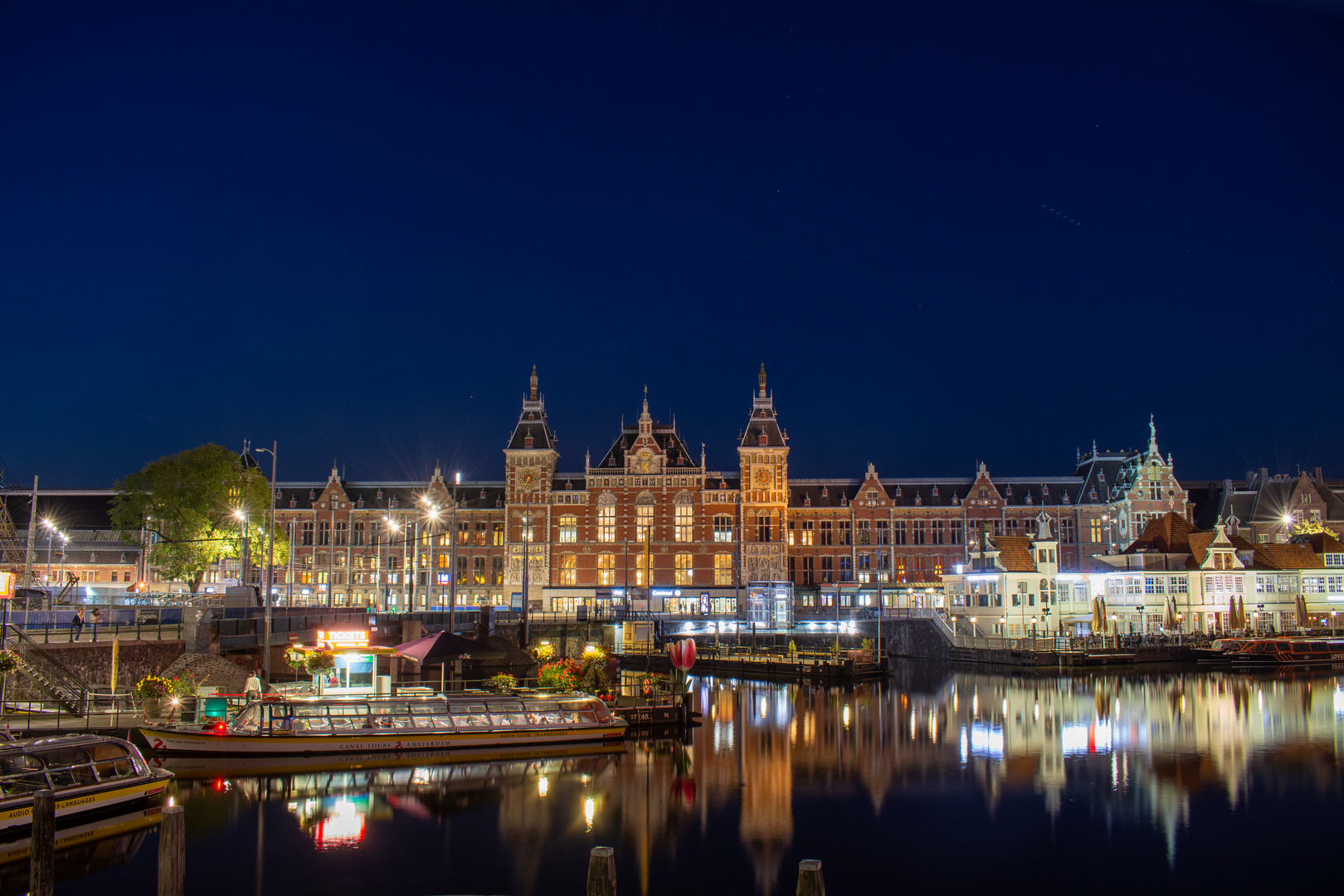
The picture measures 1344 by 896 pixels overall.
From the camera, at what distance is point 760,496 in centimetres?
10038

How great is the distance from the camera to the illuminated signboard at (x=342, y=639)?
3800cm

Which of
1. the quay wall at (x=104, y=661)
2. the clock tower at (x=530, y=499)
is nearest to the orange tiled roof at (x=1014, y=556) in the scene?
the clock tower at (x=530, y=499)

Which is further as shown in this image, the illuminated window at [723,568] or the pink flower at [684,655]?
the illuminated window at [723,568]

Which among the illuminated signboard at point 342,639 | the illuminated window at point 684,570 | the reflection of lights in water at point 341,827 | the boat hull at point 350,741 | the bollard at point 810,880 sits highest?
the illuminated window at point 684,570

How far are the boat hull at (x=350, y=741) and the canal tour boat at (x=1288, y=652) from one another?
178 ft

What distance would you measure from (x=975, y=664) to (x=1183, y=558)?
2556 centimetres

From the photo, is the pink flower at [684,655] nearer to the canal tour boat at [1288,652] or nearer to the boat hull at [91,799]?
the boat hull at [91,799]

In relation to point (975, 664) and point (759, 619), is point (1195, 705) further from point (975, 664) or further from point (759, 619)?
point (759, 619)

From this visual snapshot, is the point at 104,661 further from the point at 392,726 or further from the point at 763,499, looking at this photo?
the point at 763,499

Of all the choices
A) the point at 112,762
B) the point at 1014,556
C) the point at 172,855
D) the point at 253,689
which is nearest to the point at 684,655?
the point at 253,689

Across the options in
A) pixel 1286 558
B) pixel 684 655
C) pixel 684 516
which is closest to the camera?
pixel 684 655

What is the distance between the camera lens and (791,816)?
88.2 feet

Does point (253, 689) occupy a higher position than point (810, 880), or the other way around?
point (810, 880)

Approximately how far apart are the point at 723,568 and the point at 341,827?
76.3 m
